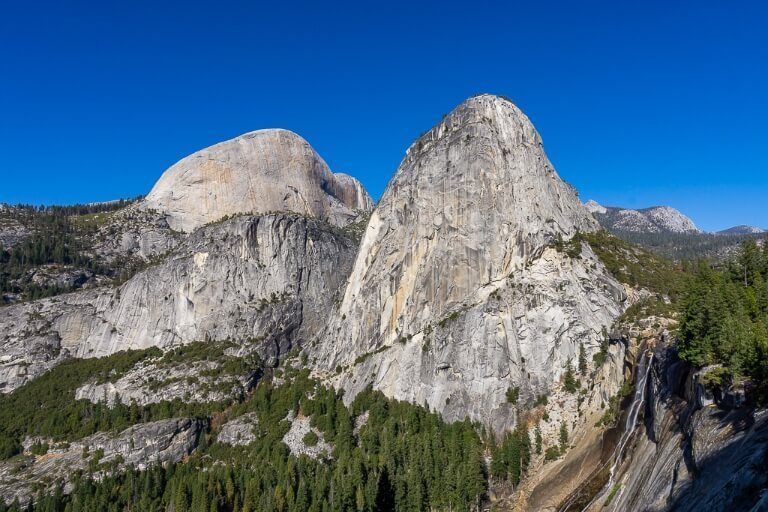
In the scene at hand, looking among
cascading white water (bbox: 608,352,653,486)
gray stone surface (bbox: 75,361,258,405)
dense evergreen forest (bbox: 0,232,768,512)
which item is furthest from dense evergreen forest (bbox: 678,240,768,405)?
gray stone surface (bbox: 75,361,258,405)

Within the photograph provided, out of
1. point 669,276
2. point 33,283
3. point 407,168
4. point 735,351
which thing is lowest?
point 735,351

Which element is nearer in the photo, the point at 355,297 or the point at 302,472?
the point at 302,472

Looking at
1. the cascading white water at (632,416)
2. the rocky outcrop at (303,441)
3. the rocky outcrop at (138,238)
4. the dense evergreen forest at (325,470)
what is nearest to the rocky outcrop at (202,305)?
the rocky outcrop at (138,238)

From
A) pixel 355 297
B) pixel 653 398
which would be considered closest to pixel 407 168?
pixel 355 297

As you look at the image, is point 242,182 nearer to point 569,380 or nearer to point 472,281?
point 472,281

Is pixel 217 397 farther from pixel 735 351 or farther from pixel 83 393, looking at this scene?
pixel 735 351

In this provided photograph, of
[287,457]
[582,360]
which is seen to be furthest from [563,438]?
[287,457]
